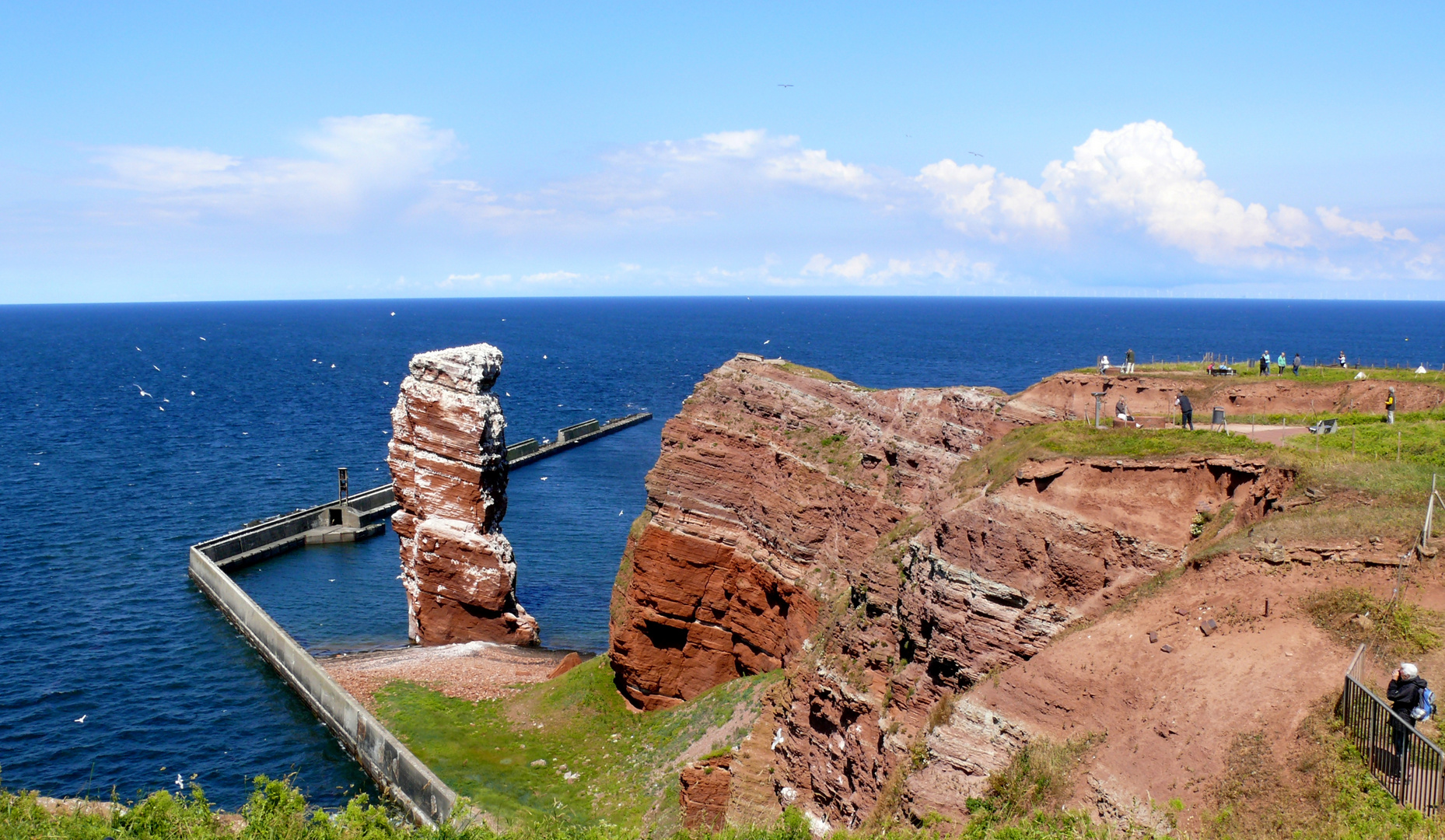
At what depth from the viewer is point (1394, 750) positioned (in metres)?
14.9

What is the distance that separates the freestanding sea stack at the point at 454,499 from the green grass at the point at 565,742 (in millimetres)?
7756

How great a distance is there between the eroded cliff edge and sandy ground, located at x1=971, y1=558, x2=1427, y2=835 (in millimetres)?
1004

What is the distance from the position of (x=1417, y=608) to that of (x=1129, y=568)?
5.22 m

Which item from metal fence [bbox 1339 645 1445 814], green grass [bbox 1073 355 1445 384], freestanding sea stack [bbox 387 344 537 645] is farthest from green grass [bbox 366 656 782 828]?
green grass [bbox 1073 355 1445 384]

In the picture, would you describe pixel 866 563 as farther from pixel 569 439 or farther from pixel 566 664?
pixel 569 439

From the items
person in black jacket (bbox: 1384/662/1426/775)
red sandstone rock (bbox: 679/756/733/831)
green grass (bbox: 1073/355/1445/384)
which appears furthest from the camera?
green grass (bbox: 1073/355/1445/384)

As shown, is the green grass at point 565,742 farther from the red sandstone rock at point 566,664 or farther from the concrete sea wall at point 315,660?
the red sandstone rock at point 566,664

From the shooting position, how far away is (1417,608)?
17.7 meters

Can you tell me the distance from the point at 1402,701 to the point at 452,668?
40026 mm

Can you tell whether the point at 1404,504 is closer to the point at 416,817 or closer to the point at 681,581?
the point at 681,581

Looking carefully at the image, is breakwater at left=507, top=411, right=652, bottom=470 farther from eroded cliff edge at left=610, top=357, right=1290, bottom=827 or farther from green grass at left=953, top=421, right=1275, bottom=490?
green grass at left=953, top=421, right=1275, bottom=490

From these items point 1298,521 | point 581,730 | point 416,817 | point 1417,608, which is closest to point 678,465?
point 581,730

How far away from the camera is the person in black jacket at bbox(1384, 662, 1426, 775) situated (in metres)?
14.7

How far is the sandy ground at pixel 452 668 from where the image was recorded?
144ft
